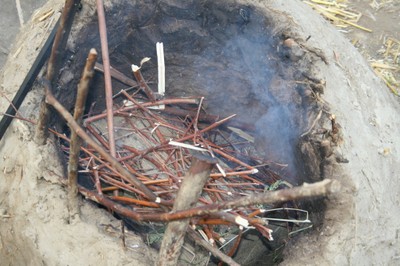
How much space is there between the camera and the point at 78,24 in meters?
2.69

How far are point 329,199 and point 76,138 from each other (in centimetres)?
108

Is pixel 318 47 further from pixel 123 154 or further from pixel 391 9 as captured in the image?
pixel 391 9

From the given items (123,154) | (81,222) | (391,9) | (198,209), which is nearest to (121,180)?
(123,154)

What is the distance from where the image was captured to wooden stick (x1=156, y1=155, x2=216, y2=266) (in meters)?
1.79

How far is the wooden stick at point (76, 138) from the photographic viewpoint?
1.77 meters

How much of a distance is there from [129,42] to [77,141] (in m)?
1.21

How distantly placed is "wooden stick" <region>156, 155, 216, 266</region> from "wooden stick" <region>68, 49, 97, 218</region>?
44cm

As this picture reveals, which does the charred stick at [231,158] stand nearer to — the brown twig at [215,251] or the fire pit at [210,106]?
the fire pit at [210,106]

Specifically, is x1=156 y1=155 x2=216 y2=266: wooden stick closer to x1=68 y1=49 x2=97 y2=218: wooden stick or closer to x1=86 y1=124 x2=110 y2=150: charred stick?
x1=68 y1=49 x2=97 y2=218: wooden stick

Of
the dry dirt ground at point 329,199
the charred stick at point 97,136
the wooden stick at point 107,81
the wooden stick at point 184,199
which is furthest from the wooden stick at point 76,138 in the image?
the charred stick at point 97,136

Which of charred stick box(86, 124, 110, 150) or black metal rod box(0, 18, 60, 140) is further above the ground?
black metal rod box(0, 18, 60, 140)

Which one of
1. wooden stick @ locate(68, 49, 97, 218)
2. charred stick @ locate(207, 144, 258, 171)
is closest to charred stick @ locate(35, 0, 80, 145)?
wooden stick @ locate(68, 49, 97, 218)

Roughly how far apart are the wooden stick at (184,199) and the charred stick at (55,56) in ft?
2.55

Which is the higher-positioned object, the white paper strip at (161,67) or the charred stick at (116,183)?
the white paper strip at (161,67)
